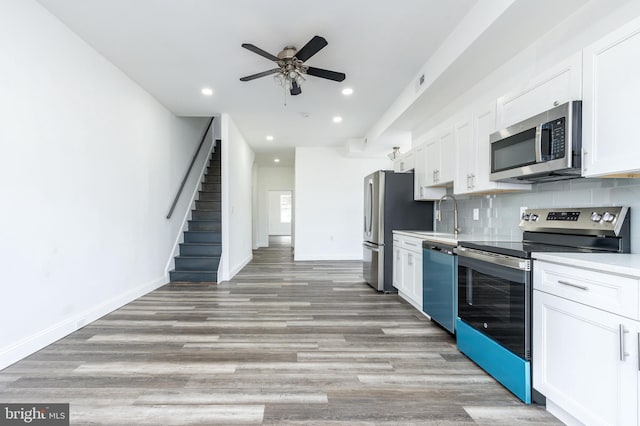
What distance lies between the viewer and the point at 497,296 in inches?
85.8

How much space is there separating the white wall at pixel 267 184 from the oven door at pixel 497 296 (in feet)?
29.3

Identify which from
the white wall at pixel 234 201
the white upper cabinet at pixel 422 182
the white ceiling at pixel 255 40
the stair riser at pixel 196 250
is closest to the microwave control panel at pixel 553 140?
the white ceiling at pixel 255 40

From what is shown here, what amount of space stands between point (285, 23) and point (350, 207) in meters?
5.50

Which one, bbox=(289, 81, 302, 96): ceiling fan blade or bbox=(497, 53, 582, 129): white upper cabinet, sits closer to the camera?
bbox=(497, 53, 582, 129): white upper cabinet

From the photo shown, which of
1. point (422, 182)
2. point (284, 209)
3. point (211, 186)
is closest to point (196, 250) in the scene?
point (211, 186)

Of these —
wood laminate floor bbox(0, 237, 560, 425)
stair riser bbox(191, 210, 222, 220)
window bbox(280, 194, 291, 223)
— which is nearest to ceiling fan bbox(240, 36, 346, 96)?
wood laminate floor bbox(0, 237, 560, 425)

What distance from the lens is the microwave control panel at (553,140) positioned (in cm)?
199

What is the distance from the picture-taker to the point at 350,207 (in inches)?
320

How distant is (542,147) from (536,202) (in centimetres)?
76

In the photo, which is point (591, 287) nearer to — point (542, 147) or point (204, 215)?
point (542, 147)

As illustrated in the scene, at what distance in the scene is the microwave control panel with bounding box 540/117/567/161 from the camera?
199 cm

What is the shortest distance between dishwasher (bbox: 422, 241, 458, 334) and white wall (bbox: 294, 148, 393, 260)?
466 cm

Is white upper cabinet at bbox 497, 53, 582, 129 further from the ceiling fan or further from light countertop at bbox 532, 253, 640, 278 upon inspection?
the ceiling fan

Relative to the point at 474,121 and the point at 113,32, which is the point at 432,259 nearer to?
the point at 474,121
